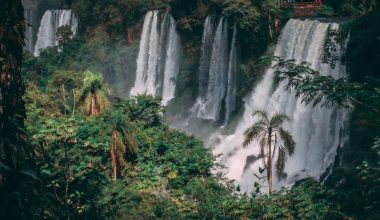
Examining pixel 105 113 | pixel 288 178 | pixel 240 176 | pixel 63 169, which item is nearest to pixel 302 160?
pixel 288 178

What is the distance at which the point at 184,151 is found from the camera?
2366 centimetres

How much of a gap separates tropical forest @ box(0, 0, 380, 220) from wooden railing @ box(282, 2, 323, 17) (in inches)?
6.9

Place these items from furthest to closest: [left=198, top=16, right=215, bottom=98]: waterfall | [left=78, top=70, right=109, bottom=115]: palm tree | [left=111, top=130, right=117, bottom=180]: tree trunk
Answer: [left=198, top=16, right=215, bottom=98]: waterfall, [left=78, top=70, right=109, bottom=115]: palm tree, [left=111, top=130, right=117, bottom=180]: tree trunk

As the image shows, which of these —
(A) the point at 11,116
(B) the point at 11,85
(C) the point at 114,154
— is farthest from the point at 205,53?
(A) the point at 11,116

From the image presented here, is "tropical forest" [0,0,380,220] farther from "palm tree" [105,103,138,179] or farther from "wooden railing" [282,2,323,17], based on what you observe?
"wooden railing" [282,2,323,17]

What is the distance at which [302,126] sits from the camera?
3319cm

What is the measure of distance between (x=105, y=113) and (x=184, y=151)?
443cm

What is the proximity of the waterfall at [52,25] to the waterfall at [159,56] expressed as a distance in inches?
473

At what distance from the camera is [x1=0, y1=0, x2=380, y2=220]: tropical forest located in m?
13.9

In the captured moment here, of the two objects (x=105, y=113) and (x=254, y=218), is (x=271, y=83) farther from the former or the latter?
(x=254, y=218)

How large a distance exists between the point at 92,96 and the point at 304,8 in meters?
19.2

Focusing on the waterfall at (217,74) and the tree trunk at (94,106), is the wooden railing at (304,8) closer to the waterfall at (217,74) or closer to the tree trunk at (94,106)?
the waterfall at (217,74)

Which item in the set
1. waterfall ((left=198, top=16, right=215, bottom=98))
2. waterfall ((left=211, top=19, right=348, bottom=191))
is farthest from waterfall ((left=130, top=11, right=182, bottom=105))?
waterfall ((left=211, top=19, right=348, bottom=191))

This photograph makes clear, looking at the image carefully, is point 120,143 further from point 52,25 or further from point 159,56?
point 52,25
